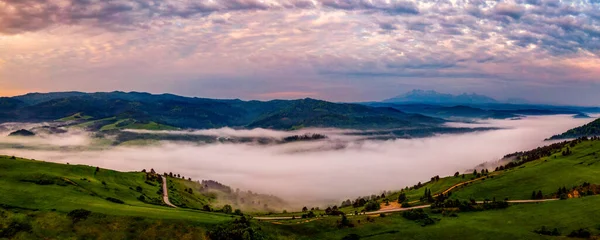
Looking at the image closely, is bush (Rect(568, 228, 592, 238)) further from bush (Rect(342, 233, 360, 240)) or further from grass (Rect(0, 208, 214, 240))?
grass (Rect(0, 208, 214, 240))

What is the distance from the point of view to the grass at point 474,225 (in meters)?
111

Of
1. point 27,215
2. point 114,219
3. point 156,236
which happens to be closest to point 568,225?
point 156,236

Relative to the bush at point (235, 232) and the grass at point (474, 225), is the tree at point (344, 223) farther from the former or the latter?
the bush at point (235, 232)

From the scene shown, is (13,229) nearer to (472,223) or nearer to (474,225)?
(474,225)

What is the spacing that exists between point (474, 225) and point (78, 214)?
114259 mm

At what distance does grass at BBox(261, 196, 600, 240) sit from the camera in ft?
364

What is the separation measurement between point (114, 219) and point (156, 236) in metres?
14.9

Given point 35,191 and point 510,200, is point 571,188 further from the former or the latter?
point 35,191

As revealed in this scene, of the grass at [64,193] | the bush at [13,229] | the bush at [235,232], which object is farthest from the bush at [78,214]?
the bush at [235,232]

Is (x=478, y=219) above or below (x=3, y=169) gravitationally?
below

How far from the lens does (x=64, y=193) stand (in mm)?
130000

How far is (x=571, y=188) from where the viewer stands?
563 feet

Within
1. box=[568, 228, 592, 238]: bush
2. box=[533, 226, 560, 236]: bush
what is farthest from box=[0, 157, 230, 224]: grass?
box=[568, 228, 592, 238]: bush

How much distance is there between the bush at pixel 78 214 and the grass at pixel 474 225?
47883mm
